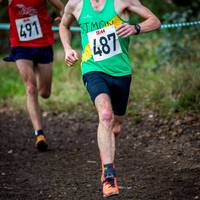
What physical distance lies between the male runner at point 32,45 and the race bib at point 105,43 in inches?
87.5

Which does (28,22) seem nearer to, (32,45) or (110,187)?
(32,45)

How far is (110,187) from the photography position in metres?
4.99

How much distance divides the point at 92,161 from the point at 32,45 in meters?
1.70

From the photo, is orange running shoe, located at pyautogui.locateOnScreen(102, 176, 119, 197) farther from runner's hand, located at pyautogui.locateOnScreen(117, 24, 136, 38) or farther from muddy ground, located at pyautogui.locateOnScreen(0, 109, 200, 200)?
runner's hand, located at pyautogui.locateOnScreen(117, 24, 136, 38)

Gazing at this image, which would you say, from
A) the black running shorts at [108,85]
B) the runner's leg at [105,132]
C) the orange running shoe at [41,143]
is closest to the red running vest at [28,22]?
the orange running shoe at [41,143]

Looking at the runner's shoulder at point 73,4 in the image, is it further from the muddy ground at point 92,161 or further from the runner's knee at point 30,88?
the runner's knee at point 30,88

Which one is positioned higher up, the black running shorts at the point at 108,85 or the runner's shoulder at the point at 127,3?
the runner's shoulder at the point at 127,3

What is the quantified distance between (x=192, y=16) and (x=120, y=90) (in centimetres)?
569

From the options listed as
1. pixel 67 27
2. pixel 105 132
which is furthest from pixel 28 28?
pixel 105 132

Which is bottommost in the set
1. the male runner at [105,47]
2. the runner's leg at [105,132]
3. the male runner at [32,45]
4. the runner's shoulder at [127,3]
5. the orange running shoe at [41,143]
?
the orange running shoe at [41,143]

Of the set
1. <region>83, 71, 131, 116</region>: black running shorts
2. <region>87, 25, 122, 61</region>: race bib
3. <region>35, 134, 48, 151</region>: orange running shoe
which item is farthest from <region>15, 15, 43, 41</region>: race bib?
<region>87, 25, 122, 61</region>: race bib

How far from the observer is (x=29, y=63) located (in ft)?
25.2

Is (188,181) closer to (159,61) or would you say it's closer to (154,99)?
(154,99)

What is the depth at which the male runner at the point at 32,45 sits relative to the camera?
25.2 ft
